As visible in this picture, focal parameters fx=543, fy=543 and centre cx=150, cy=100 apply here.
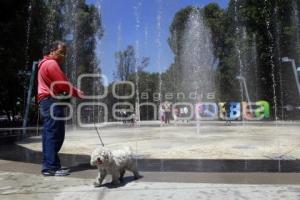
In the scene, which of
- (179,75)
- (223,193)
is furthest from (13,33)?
(179,75)

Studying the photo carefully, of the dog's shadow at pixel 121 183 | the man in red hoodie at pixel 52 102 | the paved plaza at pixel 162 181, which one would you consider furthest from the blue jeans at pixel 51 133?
the dog's shadow at pixel 121 183

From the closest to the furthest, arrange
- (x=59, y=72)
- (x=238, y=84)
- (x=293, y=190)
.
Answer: (x=293, y=190)
(x=59, y=72)
(x=238, y=84)

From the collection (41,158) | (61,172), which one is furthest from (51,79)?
(41,158)

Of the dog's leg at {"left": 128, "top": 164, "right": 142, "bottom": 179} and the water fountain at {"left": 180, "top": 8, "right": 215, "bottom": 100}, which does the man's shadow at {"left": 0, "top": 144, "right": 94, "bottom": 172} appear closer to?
the dog's leg at {"left": 128, "top": 164, "right": 142, "bottom": 179}

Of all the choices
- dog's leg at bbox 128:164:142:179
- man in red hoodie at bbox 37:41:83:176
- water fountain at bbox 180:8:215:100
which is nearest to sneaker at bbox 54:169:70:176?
man in red hoodie at bbox 37:41:83:176

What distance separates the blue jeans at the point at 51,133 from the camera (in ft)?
24.2

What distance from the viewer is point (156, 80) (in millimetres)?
61031

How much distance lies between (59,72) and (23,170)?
1.62 meters

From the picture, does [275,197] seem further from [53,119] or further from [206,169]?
[53,119]

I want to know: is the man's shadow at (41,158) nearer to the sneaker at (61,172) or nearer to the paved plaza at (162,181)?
the paved plaza at (162,181)

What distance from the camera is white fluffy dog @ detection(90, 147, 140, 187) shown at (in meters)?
6.08

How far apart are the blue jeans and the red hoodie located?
121 millimetres

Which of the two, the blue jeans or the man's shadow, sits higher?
the blue jeans

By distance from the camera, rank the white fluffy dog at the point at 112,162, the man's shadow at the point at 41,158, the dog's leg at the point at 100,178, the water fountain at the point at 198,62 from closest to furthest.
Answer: the white fluffy dog at the point at 112,162
the dog's leg at the point at 100,178
the man's shadow at the point at 41,158
the water fountain at the point at 198,62
